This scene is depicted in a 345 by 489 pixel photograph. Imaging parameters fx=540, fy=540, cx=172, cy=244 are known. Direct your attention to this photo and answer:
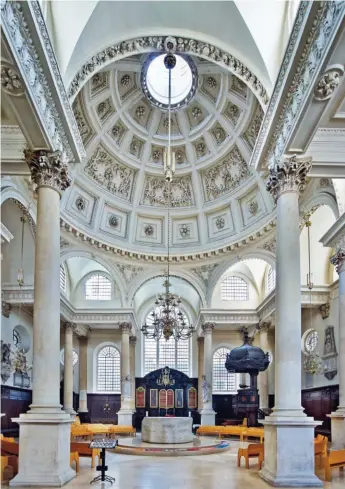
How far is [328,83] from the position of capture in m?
10.2

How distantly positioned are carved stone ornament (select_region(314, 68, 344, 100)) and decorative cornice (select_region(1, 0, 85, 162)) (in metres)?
5.18

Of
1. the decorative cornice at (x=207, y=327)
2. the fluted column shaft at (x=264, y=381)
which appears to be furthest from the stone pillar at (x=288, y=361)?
the decorative cornice at (x=207, y=327)

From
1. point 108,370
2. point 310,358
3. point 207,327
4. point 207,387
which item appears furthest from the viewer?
point 108,370

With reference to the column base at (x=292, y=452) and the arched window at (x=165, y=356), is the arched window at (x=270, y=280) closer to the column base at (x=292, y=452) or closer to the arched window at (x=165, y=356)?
the arched window at (x=165, y=356)

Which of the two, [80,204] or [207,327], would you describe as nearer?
[80,204]

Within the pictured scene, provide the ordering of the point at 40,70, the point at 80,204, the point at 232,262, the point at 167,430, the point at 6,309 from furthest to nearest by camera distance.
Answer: the point at 232,262
the point at 80,204
the point at 6,309
the point at 167,430
the point at 40,70

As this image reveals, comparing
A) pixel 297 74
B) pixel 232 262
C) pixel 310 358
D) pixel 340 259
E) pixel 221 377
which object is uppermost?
pixel 297 74

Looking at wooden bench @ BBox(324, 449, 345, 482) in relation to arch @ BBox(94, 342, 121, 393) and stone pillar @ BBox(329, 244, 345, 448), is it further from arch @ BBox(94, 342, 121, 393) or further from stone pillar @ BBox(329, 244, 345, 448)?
arch @ BBox(94, 342, 121, 393)

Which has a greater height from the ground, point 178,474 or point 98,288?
point 98,288

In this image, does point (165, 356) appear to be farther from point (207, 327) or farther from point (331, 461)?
point (331, 461)

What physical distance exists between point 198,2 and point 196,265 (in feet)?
58.2

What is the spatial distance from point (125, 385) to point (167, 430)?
958cm

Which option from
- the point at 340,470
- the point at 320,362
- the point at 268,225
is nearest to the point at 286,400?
the point at 340,470

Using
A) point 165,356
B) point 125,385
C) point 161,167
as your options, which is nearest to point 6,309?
point 125,385
